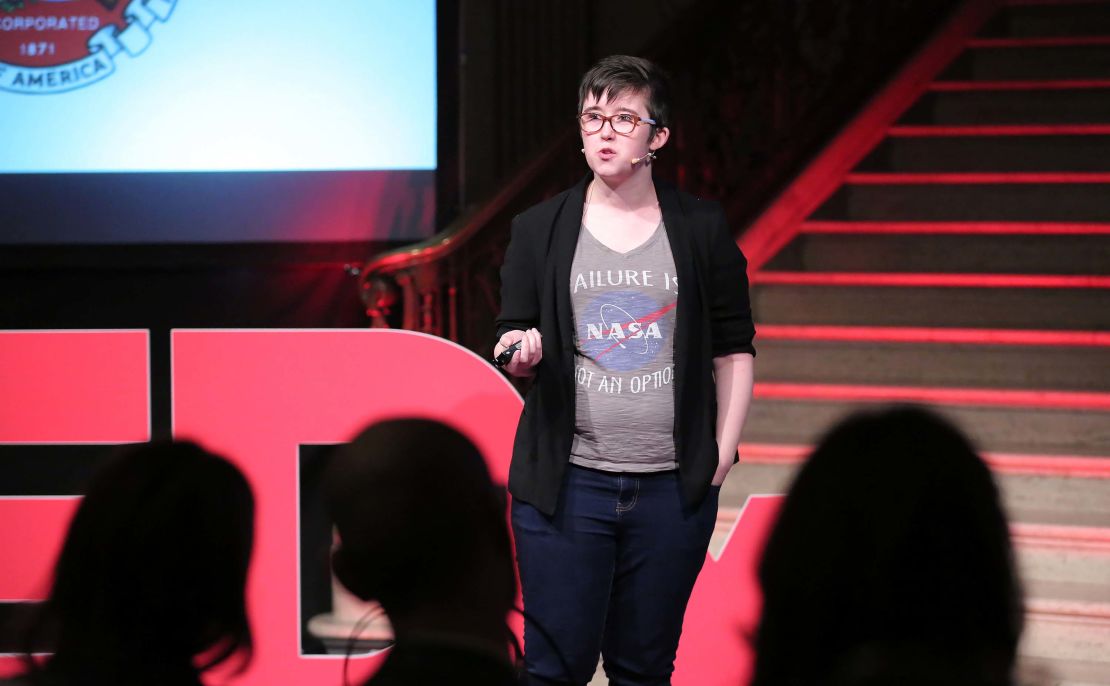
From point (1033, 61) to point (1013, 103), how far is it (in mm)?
352

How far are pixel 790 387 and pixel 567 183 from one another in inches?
50.1

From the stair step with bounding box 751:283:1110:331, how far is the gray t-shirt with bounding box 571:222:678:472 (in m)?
2.72

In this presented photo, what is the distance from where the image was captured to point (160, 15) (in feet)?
17.4

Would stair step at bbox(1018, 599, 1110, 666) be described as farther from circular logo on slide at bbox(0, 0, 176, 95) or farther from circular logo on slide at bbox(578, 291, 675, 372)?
circular logo on slide at bbox(0, 0, 176, 95)

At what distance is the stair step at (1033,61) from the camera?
18.7 feet

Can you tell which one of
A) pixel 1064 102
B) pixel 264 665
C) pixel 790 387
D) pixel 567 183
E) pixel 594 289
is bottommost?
pixel 264 665

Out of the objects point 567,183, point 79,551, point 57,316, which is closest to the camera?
point 79,551

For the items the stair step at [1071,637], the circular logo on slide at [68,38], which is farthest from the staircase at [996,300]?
the circular logo on slide at [68,38]

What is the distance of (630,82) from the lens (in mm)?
2271

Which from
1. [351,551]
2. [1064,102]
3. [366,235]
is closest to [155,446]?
[351,551]

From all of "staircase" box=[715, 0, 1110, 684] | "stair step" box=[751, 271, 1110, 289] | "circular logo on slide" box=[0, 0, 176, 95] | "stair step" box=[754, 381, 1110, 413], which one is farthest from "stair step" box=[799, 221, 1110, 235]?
"circular logo on slide" box=[0, 0, 176, 95]

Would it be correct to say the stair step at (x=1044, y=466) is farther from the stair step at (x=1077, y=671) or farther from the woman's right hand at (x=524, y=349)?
the woman's right hand at (x=524, y=349)

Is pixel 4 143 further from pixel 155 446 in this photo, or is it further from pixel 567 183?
pixel 155 446

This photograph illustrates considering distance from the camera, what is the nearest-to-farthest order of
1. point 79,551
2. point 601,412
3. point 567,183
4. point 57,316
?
point 79,551
point 601,412
point 567,183
point 57,316
